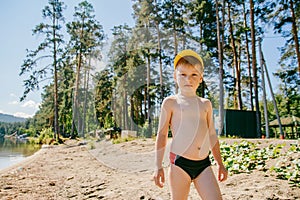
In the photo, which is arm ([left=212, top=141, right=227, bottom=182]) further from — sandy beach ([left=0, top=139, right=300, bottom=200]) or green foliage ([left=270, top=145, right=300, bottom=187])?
green foliage ([left=270, top=145, right=300, bottom=187])

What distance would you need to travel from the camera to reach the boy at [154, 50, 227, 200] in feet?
5.73

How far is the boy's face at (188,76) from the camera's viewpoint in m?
1.88

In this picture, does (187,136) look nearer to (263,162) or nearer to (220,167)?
(220,167)

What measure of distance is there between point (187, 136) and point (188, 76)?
42 centimetres

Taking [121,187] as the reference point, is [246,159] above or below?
above

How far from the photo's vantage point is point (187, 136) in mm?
1835

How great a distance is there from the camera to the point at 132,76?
892 inches

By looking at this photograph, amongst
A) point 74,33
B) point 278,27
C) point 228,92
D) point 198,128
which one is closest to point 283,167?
point 198,128

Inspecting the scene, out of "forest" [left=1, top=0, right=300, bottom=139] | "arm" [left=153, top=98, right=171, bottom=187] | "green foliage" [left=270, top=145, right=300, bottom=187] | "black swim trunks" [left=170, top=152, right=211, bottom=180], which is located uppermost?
"forest" [left=1, top=0, right=300, bottom=139]

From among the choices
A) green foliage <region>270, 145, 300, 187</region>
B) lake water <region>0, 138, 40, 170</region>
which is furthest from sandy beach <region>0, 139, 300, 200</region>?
lake water <region>0, 138, 40, 170</region>

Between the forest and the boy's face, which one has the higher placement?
the forest

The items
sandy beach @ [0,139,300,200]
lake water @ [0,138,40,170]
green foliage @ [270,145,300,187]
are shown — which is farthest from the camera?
lake water @ [0,138,40,170]

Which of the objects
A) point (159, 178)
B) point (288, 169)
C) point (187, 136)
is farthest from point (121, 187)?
point (187, 136)

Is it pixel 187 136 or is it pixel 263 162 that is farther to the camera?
pixel 263 162
